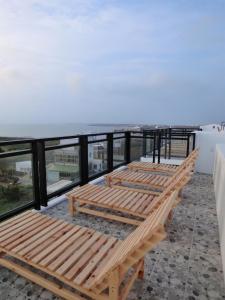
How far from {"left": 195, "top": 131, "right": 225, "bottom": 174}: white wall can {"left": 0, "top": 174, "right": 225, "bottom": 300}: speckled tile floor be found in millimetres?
2867

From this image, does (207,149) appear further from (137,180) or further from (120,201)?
(120,201)

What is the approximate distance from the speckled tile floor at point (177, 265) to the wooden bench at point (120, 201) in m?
0.12

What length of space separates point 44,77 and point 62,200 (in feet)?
43.0

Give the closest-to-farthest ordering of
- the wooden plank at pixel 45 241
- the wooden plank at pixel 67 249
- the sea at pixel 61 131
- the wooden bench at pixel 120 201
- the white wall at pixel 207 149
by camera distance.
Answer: the wooden plank at pixel 67 249 → the wooden plank at pixel 45 241 → the wooden bench at pixel 120 201 → the sea at pixel 61 131 → the white wall at pixel 207 149

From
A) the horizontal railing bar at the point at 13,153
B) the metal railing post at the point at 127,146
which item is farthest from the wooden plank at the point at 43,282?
the metal railing post at the point at 127,146

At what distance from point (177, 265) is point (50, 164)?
2391 mm

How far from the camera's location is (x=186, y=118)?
2455 cm

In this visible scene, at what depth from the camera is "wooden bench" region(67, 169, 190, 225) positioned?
2.92 m

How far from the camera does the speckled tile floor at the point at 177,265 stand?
1.80 meters

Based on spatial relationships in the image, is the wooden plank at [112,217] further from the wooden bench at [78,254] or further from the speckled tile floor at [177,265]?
the wooden bench at [78,254]

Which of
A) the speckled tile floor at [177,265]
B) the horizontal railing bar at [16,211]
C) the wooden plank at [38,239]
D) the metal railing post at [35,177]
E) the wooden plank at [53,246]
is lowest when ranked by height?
the speckled tile floor at [177,265]

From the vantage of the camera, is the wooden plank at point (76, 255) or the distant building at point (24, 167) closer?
the wooden plank at point (76, 255)

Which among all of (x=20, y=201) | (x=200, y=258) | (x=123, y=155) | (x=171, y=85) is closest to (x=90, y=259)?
(x=200, y=258)

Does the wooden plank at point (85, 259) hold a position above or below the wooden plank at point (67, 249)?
below
